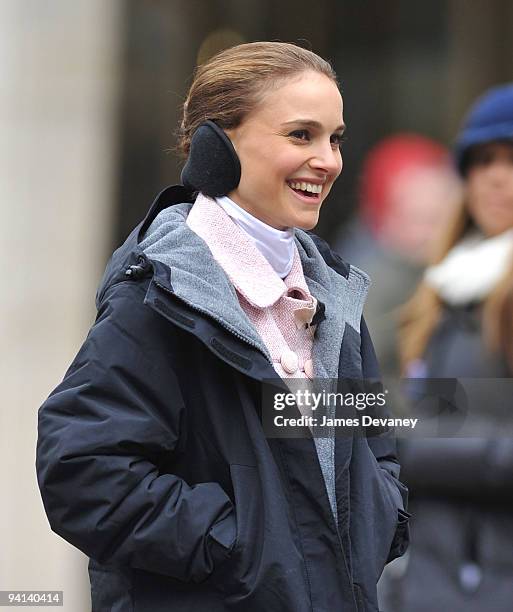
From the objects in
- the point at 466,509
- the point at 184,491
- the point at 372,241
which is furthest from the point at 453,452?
the point at 372,241

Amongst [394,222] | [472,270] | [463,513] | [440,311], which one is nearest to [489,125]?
[472,270]

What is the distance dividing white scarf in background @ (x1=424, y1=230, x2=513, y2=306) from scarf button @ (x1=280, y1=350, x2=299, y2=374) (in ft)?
6.10

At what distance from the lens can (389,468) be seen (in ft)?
8.68

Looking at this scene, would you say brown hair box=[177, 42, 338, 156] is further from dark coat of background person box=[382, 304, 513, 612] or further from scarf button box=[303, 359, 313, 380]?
dark coat of background person box=[382, 304, 513, 612]

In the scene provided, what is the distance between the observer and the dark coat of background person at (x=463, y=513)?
12.5 ft

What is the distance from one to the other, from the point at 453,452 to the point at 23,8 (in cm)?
400

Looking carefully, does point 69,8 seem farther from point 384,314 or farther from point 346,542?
point 346,542

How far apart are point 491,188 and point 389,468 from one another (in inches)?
77.8

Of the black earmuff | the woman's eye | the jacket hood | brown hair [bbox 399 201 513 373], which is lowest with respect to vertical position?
brown hair [bbox 399 201 513 373]

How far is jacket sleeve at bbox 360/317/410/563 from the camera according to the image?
101 inches

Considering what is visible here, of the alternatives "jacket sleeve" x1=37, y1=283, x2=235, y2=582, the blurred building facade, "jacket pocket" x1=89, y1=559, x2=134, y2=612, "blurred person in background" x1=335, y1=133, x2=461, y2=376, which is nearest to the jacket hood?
"jacket sleeve" x1=37, y1=283, x2=235, y2=582

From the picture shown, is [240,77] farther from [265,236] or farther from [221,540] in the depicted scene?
[221,540]

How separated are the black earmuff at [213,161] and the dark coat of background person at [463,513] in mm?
1503

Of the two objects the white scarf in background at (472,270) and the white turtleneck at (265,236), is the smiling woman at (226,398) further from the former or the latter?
the white scarf in background at (472,270)
